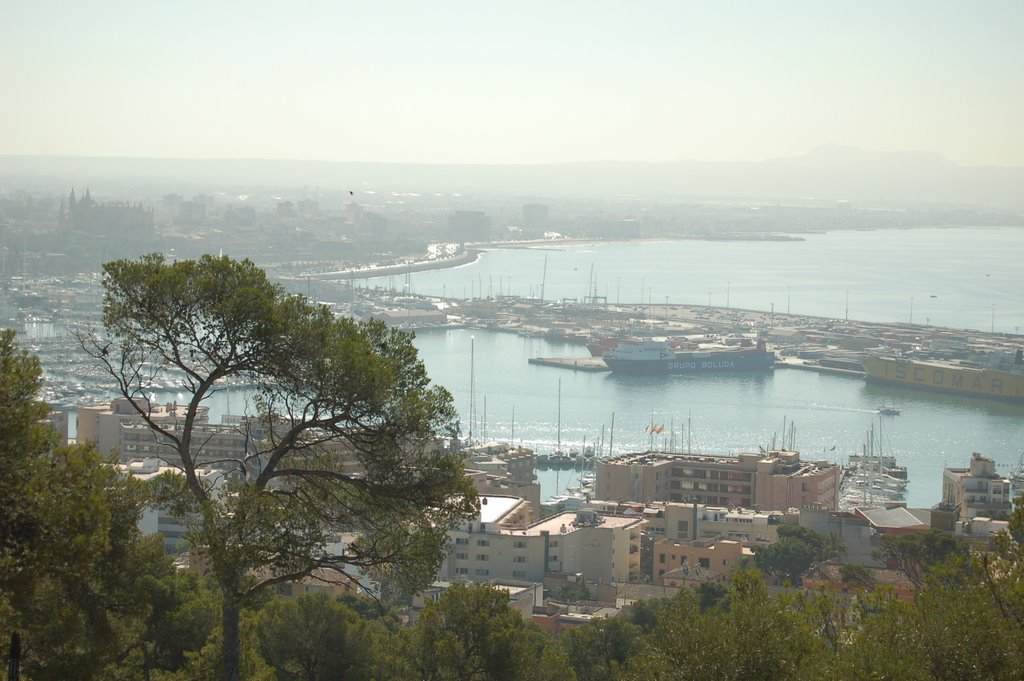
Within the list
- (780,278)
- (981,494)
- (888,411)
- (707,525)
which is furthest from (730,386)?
(780,278)

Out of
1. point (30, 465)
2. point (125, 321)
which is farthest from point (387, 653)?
point (30, 465)

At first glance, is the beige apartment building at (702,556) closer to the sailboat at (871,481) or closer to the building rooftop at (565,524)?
the building rooftop at (565,524)

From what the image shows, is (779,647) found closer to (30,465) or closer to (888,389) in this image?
(30,465)

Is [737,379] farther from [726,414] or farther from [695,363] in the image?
[726,414]

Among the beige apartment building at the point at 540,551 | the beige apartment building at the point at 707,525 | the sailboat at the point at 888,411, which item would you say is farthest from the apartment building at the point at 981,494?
the sailboat at the point at 888,411

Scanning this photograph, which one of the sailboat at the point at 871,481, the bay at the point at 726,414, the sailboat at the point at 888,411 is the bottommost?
the bay at the point at 726,414

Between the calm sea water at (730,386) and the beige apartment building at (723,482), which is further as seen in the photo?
the calm sea water at (730,386)

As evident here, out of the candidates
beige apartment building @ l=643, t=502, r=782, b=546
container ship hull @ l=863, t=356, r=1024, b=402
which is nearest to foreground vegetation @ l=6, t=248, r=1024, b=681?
beige apartment building @ l=643, t=502, r=782, b=546
